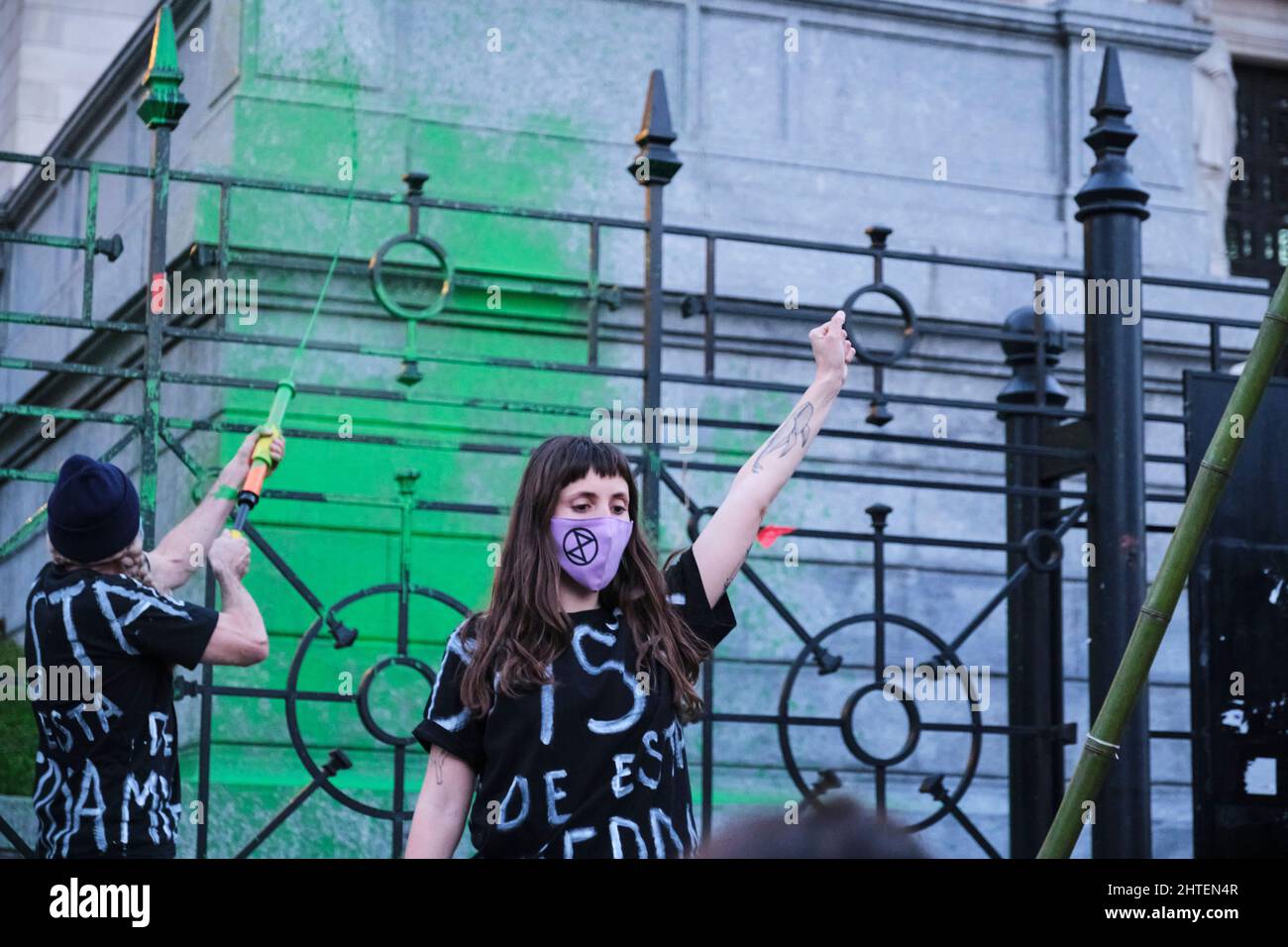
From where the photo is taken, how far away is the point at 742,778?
8.94 m

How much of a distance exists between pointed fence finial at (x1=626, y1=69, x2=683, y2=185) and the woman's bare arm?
355 cm

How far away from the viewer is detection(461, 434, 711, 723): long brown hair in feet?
11.7

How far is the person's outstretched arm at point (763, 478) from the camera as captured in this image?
3.80 metres

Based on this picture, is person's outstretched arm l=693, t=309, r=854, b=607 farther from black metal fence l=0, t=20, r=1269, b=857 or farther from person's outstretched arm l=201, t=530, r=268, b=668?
black metal fence l=0, t=20, r=1269, b=857

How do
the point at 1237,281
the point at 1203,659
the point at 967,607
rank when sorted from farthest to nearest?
the point at 1237,281 < the point at 967,607 < the point at 1203,659

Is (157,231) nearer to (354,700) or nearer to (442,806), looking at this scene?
(354,700)

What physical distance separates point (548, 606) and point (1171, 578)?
197 centimetres

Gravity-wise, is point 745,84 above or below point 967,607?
above

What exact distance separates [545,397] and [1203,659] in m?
3.24

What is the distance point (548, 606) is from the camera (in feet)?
11.8
